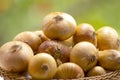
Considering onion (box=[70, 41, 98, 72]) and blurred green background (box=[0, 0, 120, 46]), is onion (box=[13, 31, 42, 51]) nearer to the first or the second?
onion (box=[70, 41, 98, 72])

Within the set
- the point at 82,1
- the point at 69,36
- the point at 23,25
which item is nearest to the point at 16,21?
the point at 23,25

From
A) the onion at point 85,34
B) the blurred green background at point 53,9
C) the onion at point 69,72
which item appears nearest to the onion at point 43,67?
the onion at point 69,72

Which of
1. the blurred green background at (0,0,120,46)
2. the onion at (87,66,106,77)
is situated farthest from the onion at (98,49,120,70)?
the blurred green background at (0,0,120,46)

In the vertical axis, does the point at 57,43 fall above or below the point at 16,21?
below

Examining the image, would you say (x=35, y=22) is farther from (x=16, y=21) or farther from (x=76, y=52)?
(x=76, y=52)

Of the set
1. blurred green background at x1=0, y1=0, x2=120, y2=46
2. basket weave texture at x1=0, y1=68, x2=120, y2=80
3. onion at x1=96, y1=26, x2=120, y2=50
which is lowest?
basket weave texture at x1=0, y1=68, x2=120, y2=80

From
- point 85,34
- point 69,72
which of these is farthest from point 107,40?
point 69,72
